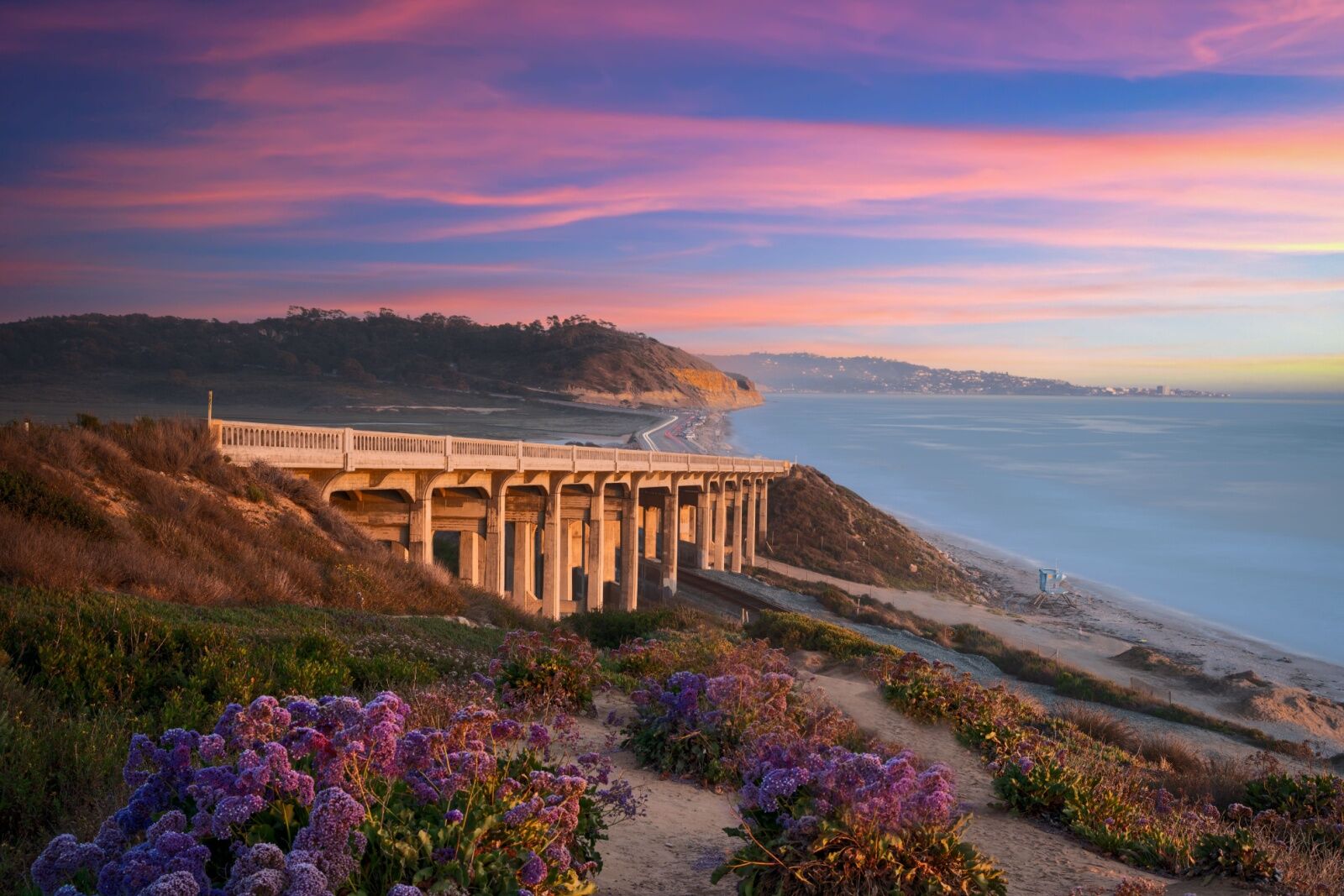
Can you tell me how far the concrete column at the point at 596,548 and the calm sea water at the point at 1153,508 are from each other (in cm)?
3095

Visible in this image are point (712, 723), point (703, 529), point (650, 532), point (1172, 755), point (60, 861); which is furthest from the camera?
point (650, 532)

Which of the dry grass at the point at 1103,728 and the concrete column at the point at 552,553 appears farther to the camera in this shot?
the concrete column at the point at 552,553

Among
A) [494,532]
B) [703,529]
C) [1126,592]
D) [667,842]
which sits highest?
[667,842]

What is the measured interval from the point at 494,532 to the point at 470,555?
1059 millimetres

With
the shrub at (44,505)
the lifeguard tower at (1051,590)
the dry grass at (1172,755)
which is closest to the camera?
the shrub at (44,505)

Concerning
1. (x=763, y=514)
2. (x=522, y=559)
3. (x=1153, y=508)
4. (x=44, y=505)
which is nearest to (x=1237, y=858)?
(x=44, y=505)

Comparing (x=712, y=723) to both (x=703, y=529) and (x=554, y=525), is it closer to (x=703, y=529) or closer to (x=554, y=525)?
(x=554, y=525)

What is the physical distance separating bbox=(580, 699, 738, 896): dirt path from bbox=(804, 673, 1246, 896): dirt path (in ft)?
6.12

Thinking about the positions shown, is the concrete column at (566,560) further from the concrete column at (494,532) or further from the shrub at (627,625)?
the shrub at (627,625)

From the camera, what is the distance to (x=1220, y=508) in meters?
91.2

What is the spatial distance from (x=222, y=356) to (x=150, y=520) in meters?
107

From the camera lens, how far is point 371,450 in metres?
20.6

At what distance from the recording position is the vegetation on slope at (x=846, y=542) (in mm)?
52000

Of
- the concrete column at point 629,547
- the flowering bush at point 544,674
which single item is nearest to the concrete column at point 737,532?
the concrete column at point 629,547
